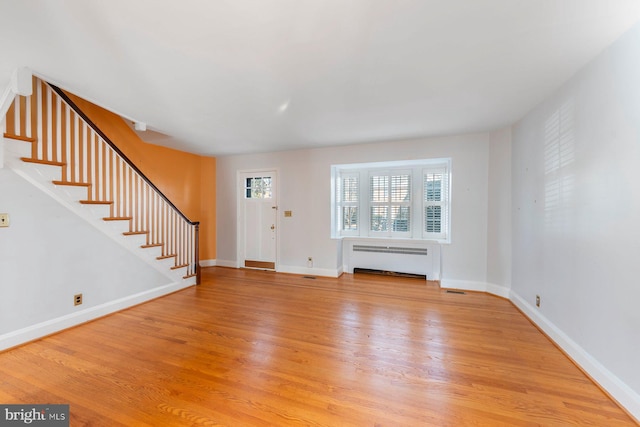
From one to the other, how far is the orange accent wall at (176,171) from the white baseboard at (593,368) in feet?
18.8

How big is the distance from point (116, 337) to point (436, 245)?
4590 mm

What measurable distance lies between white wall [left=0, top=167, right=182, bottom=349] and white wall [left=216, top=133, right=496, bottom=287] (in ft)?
8.53

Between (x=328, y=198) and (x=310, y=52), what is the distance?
3.02 metres

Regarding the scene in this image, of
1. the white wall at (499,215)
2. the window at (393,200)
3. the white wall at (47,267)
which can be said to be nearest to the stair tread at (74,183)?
the white wall at (47,267)

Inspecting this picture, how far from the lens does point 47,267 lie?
250 centimetres

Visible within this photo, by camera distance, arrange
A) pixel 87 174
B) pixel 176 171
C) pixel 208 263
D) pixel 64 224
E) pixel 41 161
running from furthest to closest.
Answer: pixel 208 263 < pixel 176 171 < pixel 87 174 < pixel 64 224 < pixel 41 161

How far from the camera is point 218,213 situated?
18.5 feet

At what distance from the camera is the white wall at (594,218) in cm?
161

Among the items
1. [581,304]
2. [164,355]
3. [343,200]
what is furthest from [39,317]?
[581,304]

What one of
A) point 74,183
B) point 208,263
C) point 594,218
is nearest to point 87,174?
point 74,183

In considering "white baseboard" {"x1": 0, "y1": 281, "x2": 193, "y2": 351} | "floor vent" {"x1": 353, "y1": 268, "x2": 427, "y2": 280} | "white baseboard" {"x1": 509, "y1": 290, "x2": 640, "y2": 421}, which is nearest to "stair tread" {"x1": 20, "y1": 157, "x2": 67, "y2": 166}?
"white baseboard" {"x1": 0, "y1": 281, "x2": 193, "y2": 351}

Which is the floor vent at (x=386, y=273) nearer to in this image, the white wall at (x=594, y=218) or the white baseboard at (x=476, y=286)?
the white baseboard at (x=476, y=286)

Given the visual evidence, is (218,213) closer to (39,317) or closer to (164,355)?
(39,317)

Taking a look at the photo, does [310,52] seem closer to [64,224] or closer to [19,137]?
[19,137]
